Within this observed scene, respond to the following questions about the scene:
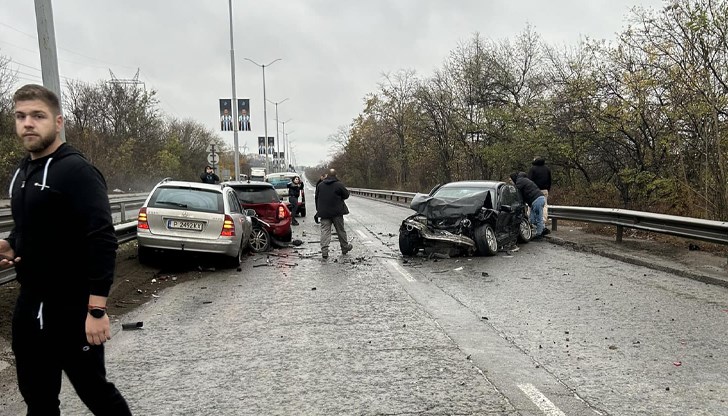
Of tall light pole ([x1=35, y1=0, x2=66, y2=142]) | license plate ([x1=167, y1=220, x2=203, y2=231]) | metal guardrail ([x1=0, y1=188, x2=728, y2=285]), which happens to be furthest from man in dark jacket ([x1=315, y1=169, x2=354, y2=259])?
tall light pole ([x1=35, y1=0, x2=66, y2=142])

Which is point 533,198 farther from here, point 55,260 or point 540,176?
point 55,260

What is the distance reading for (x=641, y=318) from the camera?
601cm

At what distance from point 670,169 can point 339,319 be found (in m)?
14.5

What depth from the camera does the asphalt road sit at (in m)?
3.85

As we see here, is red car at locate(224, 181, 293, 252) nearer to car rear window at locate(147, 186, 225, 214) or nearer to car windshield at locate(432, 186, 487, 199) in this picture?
car rear window at locate(147, 186, 225, 214)

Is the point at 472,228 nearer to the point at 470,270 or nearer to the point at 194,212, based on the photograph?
the point at 470,270

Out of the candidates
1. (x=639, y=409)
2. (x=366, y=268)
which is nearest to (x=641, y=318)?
(x=639, y=409)

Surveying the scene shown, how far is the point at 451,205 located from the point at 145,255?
6.08m

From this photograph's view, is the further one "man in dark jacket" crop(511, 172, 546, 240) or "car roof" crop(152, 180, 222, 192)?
"man in dark jacket" crop(511, 172, 546, 240)

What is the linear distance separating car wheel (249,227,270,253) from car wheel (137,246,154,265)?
269 cm

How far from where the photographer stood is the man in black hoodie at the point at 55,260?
2.46 meters

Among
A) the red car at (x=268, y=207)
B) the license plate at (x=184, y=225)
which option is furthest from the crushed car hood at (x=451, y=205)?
the license plate at (x=184, y=225)

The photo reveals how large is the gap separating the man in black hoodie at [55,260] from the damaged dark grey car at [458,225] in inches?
336

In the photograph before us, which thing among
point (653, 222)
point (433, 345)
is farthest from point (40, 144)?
point (653, 222)
